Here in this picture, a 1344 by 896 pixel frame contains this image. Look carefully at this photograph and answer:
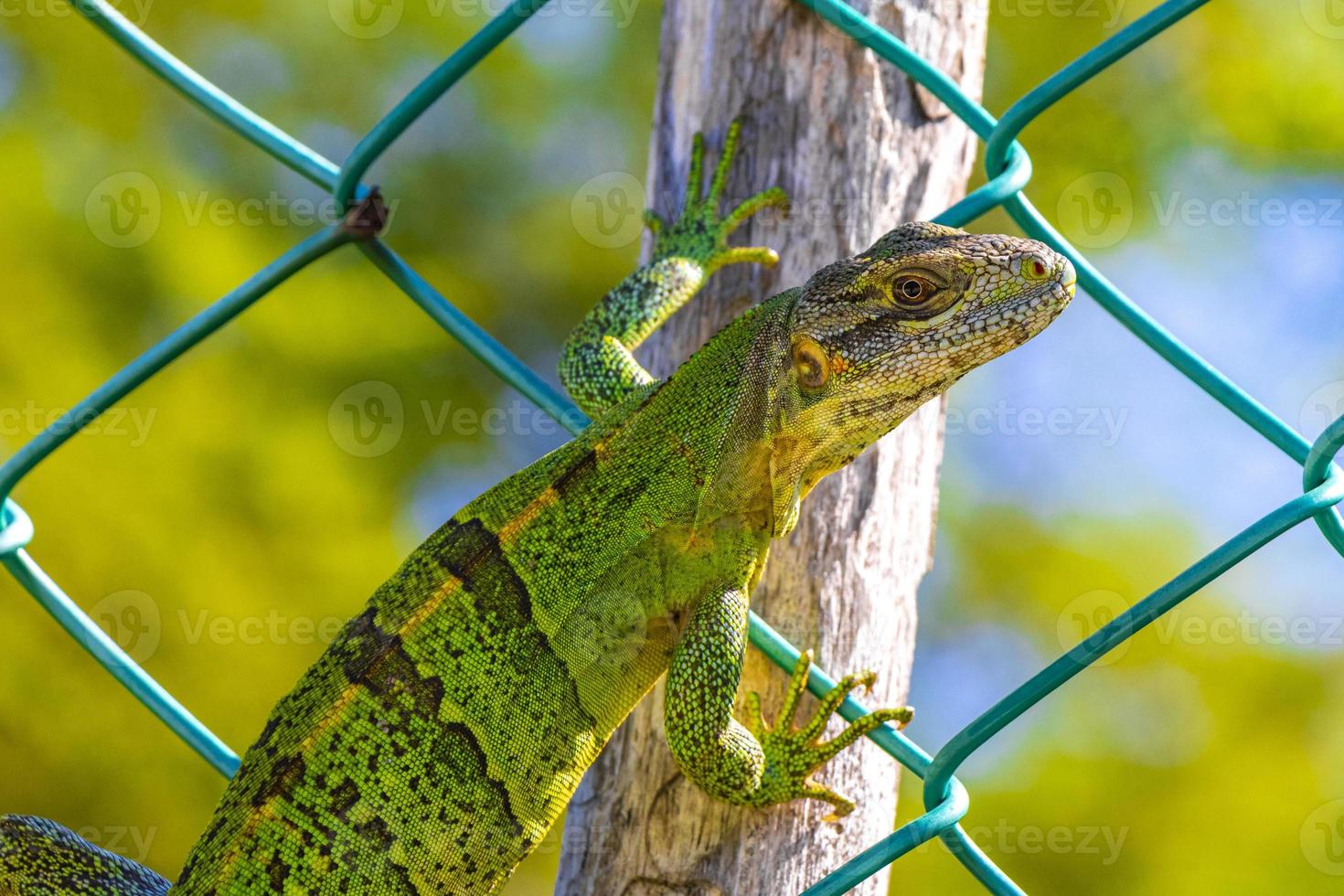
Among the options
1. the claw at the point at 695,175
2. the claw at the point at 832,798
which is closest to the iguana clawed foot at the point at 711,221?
the claw at the point at 695,175

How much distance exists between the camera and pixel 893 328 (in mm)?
3303

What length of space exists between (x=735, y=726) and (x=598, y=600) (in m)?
0.55

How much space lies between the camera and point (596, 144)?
9.51m

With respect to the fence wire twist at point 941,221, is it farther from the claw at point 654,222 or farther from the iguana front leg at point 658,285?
the claw at point 654,222

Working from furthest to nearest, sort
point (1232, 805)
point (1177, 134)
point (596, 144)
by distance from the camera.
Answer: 1. point (596, 144)
2. point (1177, 134)
3. point (1232, 805)

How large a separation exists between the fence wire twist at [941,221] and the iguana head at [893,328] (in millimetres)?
109

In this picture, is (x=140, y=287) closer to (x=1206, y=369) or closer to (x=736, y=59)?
(x=736, y=59)

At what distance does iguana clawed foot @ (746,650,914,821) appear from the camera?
10.0 ft

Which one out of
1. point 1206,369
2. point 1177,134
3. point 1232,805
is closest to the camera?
point 1206,369

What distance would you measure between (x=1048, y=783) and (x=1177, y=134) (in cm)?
398

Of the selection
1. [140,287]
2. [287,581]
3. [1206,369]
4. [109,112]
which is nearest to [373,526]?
[287,581]

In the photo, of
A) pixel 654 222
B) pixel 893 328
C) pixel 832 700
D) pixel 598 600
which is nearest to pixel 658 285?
pixel 654 222

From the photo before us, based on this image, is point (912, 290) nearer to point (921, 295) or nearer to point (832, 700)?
point (921, 295)

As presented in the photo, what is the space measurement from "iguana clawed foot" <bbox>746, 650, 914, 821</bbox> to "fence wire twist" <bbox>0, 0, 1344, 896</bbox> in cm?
4
